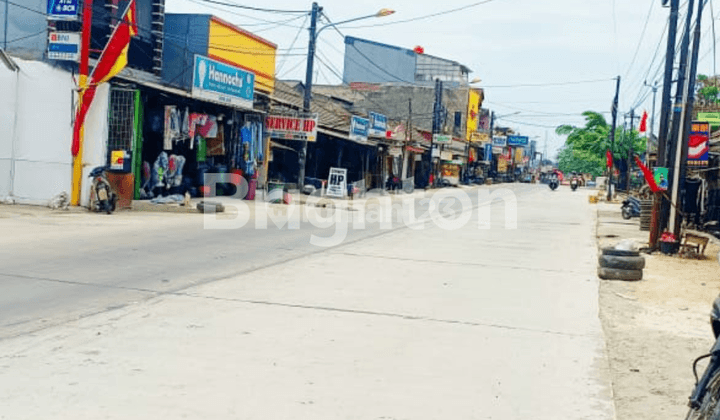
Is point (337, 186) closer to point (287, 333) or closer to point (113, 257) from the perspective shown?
point (113, 257)

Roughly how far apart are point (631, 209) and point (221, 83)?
55.9 ft

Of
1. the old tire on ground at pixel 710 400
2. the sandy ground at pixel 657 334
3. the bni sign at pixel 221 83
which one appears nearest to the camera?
the old tire on ground at pixel 710 400

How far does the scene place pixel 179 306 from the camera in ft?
28.3

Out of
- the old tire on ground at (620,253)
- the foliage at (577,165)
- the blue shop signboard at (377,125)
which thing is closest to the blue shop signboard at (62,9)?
the old tire on ground at (620,253)

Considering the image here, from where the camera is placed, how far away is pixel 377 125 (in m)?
43.0

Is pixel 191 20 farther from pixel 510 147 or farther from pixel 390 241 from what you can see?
pixel 510 147

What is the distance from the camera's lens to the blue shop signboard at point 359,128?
37.9 m

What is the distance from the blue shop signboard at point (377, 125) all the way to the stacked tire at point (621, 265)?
2983 centimetres

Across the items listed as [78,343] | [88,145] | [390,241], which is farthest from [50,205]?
[78,343]

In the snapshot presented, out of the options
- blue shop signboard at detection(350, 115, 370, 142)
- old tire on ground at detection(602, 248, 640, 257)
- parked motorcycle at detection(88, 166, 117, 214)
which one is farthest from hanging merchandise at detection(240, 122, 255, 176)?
old tire on ground at detection(602, 248, 640, 257)

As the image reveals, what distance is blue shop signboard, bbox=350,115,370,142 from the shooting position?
3788 centimetres

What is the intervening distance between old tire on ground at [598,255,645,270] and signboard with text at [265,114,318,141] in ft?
60.5

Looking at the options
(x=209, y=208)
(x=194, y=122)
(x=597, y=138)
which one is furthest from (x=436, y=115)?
(x=209, y=208)

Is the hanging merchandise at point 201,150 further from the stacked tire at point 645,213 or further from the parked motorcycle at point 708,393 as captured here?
the parked motorcycle at point 708,393
